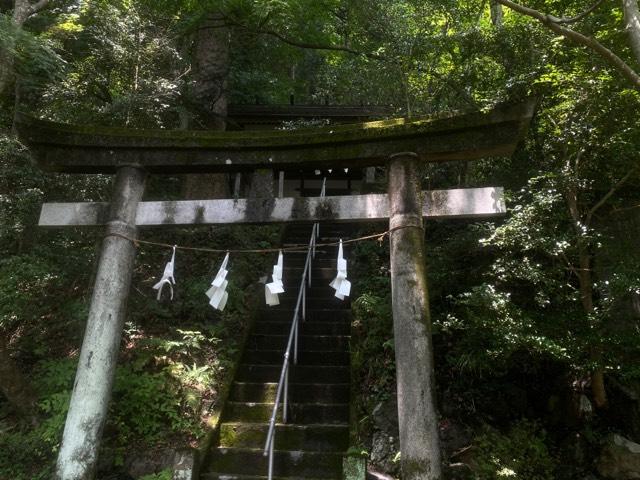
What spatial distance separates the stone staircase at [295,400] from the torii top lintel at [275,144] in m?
3.01

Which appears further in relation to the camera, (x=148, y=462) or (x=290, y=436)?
(x=290, y=436)

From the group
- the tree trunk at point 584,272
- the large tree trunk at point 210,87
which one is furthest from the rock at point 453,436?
the large tree trunk at point 210,87

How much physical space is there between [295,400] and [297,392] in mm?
117

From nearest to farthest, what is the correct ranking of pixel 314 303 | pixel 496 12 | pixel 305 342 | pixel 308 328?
pixel 305 342 < pixel 308 328 < pixel 314 303 < pixel 496 12

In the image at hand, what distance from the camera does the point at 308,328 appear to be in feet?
25.2

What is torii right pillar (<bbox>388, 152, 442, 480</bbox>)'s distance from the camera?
4145mm

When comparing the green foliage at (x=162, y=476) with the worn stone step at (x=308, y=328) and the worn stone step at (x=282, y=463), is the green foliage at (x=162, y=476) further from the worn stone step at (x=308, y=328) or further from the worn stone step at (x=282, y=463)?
the worn stone step at (x=308, y=328)

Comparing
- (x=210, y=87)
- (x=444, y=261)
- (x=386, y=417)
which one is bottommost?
(x=386, y=417)

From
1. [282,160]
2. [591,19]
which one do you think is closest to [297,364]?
[282,160]

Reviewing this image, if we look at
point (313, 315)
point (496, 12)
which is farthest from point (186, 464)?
point (496, 12)

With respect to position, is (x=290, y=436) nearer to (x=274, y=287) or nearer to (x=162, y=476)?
(x=162, y=476)

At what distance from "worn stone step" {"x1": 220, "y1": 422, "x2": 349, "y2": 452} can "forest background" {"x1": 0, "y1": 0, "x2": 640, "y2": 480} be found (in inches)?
13.9

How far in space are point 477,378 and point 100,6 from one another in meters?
8.36

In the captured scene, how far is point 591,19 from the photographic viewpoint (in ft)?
20.2
